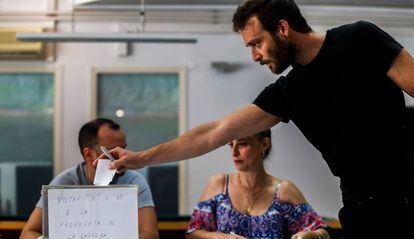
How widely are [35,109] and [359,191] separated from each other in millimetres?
3829

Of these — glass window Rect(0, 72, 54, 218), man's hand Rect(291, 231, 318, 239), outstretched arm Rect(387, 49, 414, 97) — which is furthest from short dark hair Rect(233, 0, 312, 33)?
glass window Rect(0, 72, 54, 218)

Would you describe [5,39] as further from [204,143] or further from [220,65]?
[204,143]

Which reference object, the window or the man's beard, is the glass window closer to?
the window

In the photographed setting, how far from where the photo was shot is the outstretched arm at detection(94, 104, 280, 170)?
1.65 m

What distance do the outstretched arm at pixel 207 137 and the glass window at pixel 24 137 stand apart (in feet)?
10.7

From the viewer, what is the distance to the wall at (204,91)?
475cm

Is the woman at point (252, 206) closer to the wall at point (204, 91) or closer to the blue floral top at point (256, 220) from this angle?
the blue floral top at point (256, 220)

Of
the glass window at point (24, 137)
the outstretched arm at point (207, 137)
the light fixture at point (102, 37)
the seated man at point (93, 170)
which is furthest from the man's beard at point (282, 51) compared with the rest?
the glass window at point (24, 137)

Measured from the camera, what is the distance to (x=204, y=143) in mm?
1702

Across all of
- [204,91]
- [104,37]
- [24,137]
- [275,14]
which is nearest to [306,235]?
[275,14]

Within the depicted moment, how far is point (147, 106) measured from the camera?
480cm

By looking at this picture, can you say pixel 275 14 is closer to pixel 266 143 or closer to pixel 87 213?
pixel 87 213

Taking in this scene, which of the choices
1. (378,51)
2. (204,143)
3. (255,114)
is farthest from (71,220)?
(378,51)

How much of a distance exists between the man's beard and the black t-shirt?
0.19ft
